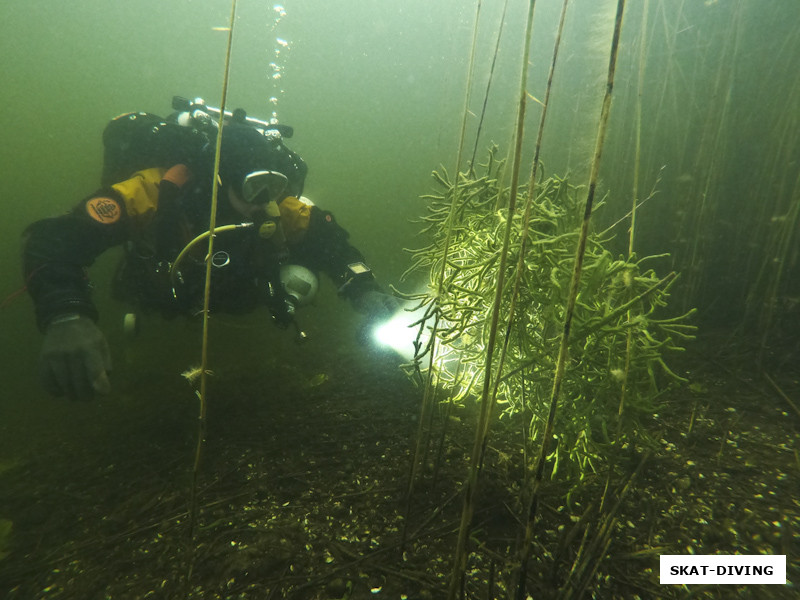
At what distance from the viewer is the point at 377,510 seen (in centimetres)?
130

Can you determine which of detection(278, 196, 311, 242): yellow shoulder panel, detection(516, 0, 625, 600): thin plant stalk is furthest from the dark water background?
detection(278, 196, 311, 242): yellow shoulder panel

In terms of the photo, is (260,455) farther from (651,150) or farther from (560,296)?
(651,150)

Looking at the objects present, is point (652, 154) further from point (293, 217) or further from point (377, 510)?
point (377, 510)

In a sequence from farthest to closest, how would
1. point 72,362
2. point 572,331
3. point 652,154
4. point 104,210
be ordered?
point 652,154 < point 104,210 < point 72,362 < point 572,331

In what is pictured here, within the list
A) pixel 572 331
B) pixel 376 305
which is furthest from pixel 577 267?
pixel 376 305

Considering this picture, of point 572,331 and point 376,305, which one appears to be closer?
point 572,331

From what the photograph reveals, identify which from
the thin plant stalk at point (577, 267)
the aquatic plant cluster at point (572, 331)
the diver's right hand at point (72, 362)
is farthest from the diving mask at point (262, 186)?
the thin plant stalk at point (577, 267)

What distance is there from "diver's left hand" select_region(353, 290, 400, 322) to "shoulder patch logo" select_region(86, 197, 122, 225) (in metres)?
1.80

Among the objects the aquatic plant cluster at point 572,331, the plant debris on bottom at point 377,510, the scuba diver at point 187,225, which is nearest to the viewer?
the plant debris on bottom at point 377,510

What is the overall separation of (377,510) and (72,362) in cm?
170

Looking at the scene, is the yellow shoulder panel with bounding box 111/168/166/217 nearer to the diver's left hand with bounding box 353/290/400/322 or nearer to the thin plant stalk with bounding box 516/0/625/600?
the diver's left hand with bounding box 353/290/400/322

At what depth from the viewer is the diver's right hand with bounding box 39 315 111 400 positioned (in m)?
1.84

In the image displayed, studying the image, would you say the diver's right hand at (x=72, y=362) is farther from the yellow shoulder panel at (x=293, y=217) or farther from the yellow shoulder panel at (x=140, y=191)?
the yellow shoulder panel at (x=293, y=217)

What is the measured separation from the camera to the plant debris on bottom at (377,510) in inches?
41.8
